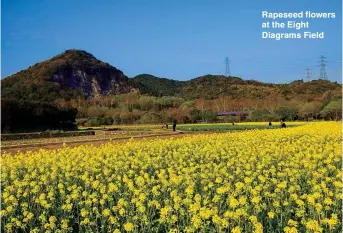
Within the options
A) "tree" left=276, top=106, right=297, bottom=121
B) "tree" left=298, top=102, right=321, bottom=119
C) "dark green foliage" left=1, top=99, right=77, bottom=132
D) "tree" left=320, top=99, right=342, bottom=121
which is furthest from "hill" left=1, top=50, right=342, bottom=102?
"dark green foliage" left=1, top=99, right=77, bottom=132

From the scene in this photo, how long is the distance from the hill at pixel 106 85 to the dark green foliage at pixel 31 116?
61725 millimetres

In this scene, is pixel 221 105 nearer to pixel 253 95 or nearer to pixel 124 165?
pixel 253 95

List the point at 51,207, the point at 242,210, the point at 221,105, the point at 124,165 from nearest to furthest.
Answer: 1. the point at 242,210
2. the point at 51,207
3. the point at 124,165
4. the point at 221,105

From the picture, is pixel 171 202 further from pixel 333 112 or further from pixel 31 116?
pixel 333 112

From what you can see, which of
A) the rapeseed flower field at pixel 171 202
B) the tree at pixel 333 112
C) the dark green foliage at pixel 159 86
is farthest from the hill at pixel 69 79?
the rapeseed flower field at pixel 171 202

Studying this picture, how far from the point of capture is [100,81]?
191m

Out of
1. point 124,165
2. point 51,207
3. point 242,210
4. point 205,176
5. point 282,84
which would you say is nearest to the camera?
point 242,210

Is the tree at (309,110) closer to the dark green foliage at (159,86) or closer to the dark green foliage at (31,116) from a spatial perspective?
the dark green foliage at (31,116)

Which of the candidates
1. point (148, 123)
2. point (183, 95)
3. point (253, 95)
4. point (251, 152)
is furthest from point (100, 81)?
point (251, 152)

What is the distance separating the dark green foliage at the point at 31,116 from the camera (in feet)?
151

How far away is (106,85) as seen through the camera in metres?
192

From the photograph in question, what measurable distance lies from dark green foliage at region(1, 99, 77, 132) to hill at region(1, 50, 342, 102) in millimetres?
61725

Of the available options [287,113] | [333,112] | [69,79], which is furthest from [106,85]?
[333,112]

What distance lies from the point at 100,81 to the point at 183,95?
49.9 meters
